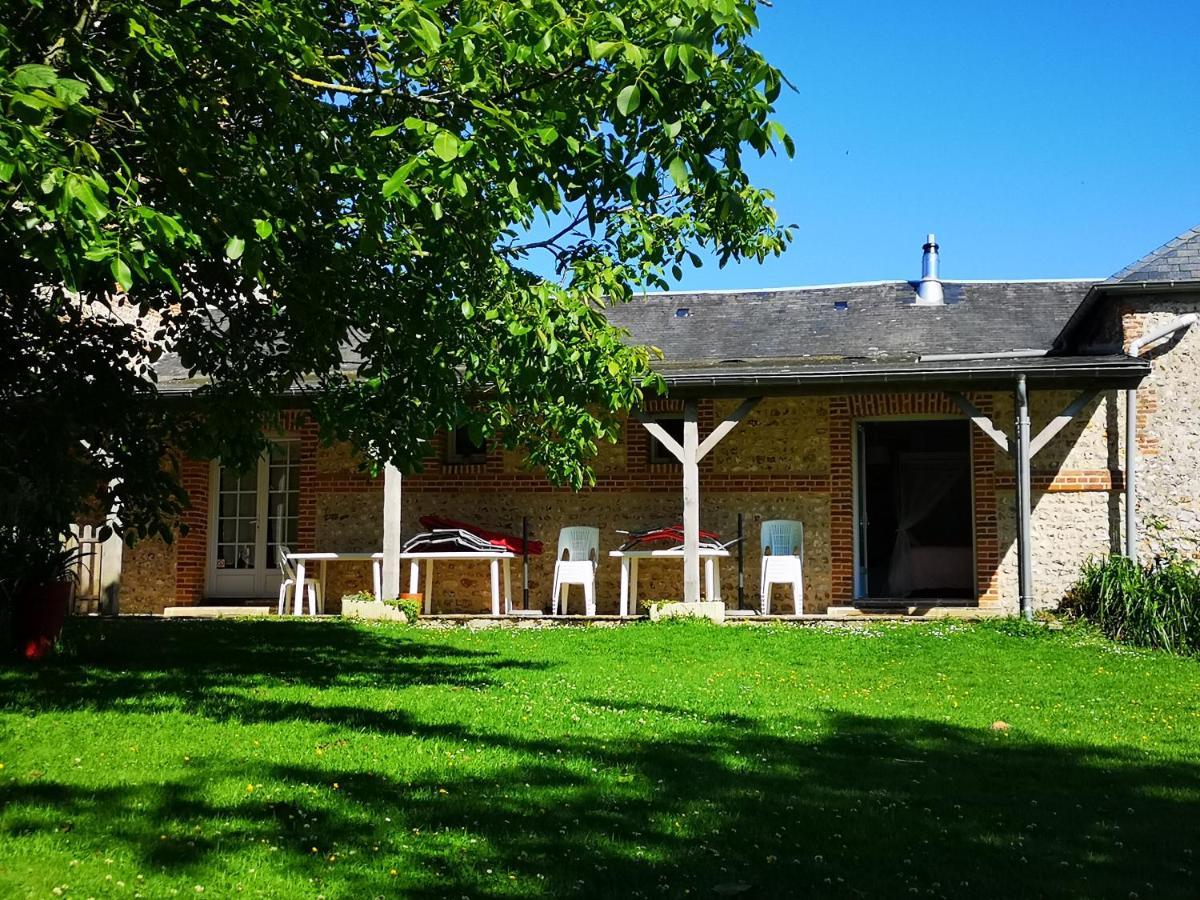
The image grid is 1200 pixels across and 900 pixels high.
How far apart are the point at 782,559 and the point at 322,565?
507cm

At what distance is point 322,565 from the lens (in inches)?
531

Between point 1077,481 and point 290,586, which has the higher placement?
point 1077,481

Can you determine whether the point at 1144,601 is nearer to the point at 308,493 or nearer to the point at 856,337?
the point at 856,337

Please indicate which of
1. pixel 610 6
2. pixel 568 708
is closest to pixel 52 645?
pixel 568 708

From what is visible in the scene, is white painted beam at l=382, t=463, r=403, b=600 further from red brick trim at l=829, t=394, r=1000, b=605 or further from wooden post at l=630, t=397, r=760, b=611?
red brick trim at l=829, t=394, r=1000, b=605

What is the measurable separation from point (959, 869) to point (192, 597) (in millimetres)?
11745

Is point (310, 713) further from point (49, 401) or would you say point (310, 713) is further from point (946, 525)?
point (946, 525)

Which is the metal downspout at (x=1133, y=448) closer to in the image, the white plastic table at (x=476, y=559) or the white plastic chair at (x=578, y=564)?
the white plastic chair at (x=578, y=564)

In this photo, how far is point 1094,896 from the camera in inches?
145

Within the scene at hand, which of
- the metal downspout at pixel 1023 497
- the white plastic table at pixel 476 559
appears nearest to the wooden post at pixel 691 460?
the white plastic table at pixel 476 559

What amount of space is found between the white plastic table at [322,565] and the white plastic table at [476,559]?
0.34m

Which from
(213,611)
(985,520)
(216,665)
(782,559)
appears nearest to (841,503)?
(782,559)

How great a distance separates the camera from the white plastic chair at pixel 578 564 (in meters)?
12.6

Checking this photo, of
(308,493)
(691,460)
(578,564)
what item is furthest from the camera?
(308,493)
